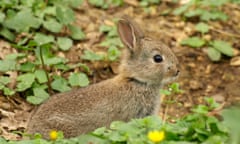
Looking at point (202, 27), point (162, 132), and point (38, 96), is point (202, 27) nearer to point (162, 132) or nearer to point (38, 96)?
point (38, 96)

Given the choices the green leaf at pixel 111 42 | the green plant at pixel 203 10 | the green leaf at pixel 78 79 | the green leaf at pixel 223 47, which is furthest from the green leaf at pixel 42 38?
the green leaf at pixel 223 47

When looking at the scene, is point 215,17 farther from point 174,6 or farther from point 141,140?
point 141,140

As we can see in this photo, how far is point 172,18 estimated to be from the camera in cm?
915

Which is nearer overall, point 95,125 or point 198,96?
point 95,125

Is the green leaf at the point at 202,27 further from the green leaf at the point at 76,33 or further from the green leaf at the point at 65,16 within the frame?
the green leaf at the point at 65,16

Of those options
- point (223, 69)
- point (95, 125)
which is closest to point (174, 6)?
point (223, 69)

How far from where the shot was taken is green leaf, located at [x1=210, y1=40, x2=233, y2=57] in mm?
8352

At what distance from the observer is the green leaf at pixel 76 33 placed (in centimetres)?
825

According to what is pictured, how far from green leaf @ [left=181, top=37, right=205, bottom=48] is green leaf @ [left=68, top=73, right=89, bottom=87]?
2.06 meters

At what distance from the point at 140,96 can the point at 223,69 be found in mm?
2130

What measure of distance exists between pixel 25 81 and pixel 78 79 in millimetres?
608

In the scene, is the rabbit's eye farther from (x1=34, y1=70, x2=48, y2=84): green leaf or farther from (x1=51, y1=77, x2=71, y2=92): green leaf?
(x1=34, y1=70, x2=48, y2=84): green leaf

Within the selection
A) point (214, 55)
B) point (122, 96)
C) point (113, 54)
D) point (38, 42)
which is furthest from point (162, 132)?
point (214, 55)

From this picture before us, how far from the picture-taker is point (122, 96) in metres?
6.32
